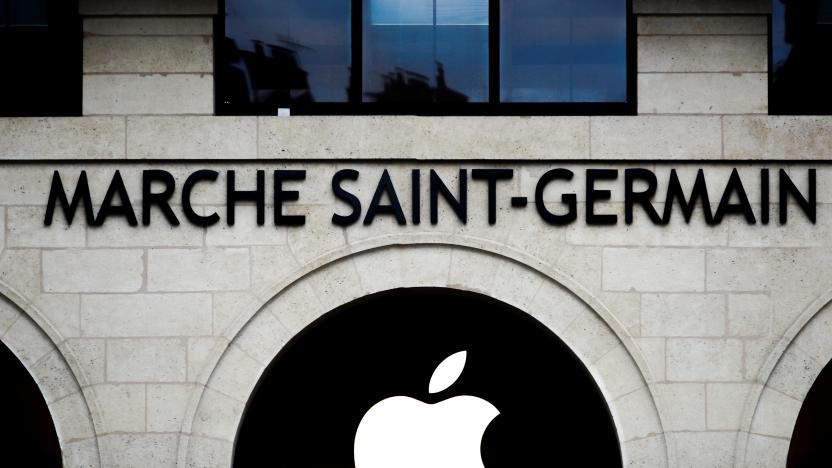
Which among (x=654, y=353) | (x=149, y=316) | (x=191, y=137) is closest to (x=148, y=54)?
(x=191, y=137)

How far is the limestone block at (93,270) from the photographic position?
31.6 feet

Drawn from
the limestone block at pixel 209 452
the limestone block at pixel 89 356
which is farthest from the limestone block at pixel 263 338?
the limestone block at pixel 89 356

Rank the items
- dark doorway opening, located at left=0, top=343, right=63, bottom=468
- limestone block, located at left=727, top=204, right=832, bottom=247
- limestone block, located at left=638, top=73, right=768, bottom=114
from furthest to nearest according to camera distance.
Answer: dark doorway opening, located at left=0, top=343, right=63, bottom=468 → limestone block, located at left=638, top=73, right=768, bottom=114 → limestone block, located at left=727, top=204, right=832, bottom=247

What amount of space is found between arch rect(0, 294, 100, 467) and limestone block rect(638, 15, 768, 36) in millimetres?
6365

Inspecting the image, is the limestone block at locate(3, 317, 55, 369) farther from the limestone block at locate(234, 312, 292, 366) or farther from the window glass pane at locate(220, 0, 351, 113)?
the window glass pane at locate(220, 0, 351, 113)

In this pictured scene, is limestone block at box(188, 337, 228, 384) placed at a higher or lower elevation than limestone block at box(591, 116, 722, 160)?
lower

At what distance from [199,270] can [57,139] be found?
184 centimetres

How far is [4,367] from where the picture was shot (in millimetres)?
12117

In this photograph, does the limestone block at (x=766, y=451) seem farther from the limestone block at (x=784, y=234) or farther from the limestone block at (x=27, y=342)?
the limestone block at (x=27, y=342)

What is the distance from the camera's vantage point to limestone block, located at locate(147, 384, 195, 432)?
9.51 meters

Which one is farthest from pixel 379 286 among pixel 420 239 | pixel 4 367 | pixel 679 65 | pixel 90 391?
pixel 4 367

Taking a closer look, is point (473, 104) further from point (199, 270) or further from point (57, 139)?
point (57, 139)

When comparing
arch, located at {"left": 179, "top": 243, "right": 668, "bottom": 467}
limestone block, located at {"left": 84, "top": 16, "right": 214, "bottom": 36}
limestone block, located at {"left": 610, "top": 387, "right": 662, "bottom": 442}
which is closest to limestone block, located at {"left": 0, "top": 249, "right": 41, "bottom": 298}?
arch, located at {"left": 179, "top": 243, "right": 668, "bottom": 467}

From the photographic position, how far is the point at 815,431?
12.2m
